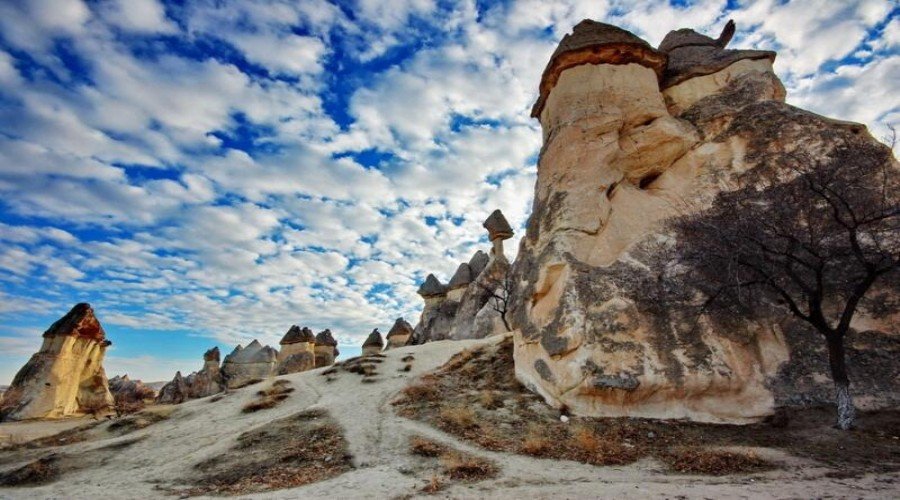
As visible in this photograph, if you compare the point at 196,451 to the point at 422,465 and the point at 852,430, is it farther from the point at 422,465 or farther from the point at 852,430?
the point at 852,430

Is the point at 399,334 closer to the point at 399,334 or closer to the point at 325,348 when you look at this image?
the point at 399,334

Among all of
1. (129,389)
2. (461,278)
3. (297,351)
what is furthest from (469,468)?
(129,389)

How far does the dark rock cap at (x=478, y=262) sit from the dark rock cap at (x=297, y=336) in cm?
1380

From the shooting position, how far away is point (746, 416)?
9359mm

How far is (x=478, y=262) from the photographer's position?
114ft

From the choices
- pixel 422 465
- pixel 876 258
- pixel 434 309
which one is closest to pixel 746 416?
pixel 876 258

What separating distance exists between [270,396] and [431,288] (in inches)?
811

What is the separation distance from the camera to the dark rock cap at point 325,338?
35.7 m

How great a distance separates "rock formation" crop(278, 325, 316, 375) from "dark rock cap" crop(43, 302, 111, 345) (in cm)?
1208

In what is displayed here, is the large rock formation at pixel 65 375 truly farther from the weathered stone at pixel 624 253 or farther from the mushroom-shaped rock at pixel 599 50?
the mushroom-shaped rock at pixel 599 50

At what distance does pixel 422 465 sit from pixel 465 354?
391 inches

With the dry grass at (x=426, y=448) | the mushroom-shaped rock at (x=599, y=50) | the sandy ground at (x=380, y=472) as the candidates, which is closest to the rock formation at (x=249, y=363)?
the sandy ground at (x=380, y=472)

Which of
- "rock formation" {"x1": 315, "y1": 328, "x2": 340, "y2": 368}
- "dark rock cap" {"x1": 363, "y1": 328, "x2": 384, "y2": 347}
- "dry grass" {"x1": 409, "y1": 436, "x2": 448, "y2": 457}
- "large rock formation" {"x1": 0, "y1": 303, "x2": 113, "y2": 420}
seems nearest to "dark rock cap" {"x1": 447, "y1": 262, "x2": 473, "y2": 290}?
"dark rock cap" {"x1": 363, "y1": 328, "x2": 384, "y2": 347}

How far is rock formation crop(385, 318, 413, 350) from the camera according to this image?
36.4 meters
